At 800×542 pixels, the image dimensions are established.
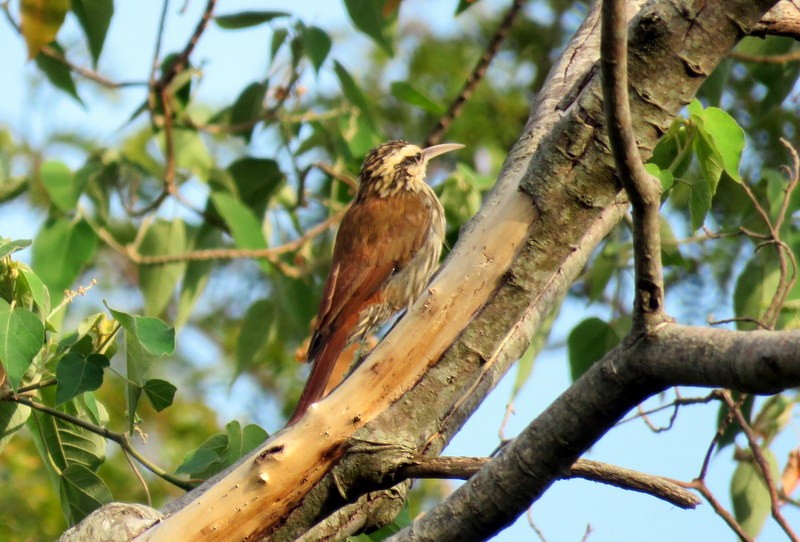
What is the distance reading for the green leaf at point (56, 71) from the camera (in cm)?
469

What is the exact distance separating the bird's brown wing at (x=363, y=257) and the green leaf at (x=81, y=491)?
1433 mm

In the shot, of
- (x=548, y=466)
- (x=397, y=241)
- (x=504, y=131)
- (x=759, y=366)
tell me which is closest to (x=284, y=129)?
(x=397, y=241)

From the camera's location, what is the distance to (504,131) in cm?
666

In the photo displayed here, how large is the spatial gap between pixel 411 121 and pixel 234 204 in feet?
8.85

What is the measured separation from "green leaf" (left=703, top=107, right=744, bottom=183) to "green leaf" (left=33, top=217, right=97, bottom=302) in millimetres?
2770

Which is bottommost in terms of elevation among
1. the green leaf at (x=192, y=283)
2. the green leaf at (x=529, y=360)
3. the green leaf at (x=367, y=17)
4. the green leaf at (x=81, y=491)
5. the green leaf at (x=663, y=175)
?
the green leaf at (x=81, y=491)

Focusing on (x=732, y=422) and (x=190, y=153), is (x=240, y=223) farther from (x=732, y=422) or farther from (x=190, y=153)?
(x=732, y=422)

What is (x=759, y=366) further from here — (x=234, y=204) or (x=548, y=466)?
(x=234, y=204)

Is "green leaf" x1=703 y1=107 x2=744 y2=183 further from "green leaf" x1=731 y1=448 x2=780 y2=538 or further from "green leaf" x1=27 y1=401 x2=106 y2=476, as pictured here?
"green leaf" x1=27 y1=401 x2=106 y2=476

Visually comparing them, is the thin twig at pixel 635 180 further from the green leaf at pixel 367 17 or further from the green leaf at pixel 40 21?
the green leaf at pixel 40 21

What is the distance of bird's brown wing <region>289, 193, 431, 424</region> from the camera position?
450 centimetres

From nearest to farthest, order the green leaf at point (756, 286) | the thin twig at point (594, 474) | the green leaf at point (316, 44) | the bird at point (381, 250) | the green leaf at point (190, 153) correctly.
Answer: the thin twig at point (594, 474), the green leaf at point (756, 286), the green leaf at point (316, 44), the bird at point (381, 250), the green leaf at point (190, 153)

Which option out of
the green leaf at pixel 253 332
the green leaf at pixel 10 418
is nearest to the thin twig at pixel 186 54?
the green leaf at pixel 253 332

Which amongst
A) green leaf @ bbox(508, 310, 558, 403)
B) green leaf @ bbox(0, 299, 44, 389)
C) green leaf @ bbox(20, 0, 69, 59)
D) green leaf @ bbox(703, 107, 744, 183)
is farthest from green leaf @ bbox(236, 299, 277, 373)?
green leaf @ bbox(703, 107, 744, 183)
